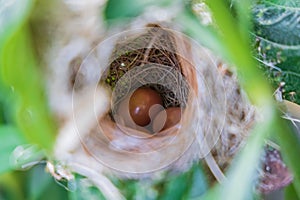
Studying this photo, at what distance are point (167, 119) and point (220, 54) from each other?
154 mm

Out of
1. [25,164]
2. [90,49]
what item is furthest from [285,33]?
[25,164]

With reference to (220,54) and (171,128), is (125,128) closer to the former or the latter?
(171,128)

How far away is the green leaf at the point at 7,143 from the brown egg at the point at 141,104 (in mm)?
156

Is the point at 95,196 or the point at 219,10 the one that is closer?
the point at 219,10

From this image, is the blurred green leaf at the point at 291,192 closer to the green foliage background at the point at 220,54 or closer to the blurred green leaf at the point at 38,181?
the green foliage background at the point at 220,54

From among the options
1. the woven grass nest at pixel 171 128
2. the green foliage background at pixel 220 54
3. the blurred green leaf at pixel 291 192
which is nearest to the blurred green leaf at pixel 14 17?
the green foliage background at pixel 220 54

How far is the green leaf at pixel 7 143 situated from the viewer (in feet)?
1.64

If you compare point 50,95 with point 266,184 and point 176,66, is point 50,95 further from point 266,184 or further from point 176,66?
point 266,184

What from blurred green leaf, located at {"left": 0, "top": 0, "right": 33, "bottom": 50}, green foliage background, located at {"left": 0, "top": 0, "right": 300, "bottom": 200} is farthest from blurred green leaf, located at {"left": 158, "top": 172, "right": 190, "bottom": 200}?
blurred green leaf, located at {"left": 0, "top": 0, "right": 33, "bottom": 50}

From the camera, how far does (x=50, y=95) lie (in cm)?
44

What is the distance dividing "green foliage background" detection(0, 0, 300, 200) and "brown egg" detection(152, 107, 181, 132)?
2.7 inches

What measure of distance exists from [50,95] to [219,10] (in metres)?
0.18

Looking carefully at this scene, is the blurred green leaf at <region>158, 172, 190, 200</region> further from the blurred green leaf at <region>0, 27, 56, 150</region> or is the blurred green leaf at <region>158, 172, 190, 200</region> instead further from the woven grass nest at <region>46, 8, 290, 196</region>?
the blurred green leaf at <region>0, 27, 56, 150</region>

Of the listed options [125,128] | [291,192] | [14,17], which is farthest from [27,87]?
[291,192]
